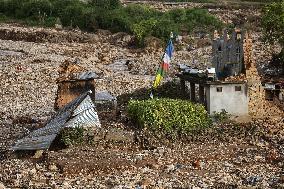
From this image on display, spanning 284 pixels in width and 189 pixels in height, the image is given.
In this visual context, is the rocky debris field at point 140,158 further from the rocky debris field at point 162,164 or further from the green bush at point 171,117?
the green bush at point 171,117

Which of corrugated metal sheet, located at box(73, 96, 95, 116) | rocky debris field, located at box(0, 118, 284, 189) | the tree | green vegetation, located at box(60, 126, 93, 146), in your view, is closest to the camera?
rocky debris field, located at box(0, 118, 284, 189)

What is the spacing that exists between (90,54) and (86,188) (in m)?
31.5

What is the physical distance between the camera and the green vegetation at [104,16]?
62594mm

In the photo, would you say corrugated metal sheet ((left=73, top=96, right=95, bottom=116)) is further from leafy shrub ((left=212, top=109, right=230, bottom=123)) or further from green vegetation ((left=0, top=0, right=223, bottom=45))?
green vegetation ((left=0, top=0, right=223, bottom=45))

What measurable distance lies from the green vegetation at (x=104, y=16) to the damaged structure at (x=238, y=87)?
31.5 meters

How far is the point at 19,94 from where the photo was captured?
33.7m

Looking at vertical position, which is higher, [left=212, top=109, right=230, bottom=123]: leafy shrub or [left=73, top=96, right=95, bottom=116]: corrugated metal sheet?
[left=73, top=96, right=95, bottom=116]: corrugated metal sheet

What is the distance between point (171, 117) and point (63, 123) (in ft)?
12.2

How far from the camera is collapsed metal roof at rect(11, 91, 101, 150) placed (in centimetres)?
2097

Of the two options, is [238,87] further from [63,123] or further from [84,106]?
[63,123]

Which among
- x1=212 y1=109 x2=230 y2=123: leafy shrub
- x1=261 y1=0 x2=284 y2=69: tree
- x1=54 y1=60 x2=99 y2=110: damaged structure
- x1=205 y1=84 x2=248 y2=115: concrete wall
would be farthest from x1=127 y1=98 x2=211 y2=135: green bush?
x1=261 y1=0 x2=284 y2=69: tree

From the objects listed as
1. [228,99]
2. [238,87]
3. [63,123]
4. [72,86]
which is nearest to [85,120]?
[63,123]

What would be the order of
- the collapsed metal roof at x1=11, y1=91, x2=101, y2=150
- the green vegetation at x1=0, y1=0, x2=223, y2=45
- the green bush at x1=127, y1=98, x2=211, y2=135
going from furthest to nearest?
the green vegetation at x1=0, y1=0, x2=223, y2=45 → the green bush at x1=127, y1=98, x2=211, y2=135 → the collapsed metal roof at x1=11, y1=91, x2=101, y2=150

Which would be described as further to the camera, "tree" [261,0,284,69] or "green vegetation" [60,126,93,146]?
"tree" [261,0,284,69]
